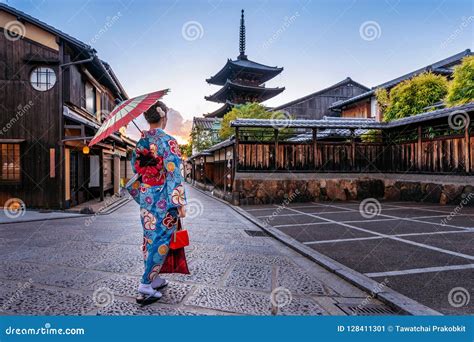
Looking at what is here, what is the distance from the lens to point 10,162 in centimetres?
1195

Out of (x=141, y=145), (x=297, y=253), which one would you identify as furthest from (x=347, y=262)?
(x=141, y=145)

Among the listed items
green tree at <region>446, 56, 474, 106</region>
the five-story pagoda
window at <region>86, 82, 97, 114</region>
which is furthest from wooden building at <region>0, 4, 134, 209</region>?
the five-story pagoda

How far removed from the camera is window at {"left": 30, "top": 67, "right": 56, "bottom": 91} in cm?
1206

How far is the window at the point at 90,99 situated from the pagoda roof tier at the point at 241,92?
17.2m

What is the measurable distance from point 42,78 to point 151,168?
11885 mm

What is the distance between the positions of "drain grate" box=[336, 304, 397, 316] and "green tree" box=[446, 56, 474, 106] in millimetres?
15288

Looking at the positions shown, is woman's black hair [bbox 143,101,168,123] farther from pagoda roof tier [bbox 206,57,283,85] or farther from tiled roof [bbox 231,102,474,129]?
pagoda roof tier [bbox 206,57,283,85]

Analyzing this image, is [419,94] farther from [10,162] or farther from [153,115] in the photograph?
[10,162]

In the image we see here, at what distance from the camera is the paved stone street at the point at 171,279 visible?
10.8 ft

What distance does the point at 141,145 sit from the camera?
11.3 ft

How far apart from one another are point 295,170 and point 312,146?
67.2 inches

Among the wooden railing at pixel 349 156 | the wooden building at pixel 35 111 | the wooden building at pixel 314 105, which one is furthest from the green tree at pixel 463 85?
the wooden building at pixel 314 105

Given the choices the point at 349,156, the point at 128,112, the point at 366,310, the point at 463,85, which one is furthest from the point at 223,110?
the point at 366,310

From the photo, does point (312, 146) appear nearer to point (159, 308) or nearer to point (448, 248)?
point (448, 248)
